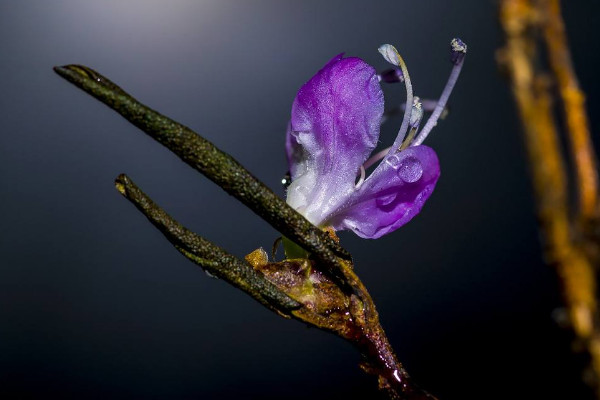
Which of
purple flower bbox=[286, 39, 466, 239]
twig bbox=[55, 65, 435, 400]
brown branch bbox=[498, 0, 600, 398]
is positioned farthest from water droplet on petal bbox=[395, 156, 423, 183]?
brown branch bbox=[498, 0, 600, 398]

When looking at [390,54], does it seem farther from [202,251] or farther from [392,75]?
[202,251]

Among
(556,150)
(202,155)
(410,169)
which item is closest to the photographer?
(556,150)

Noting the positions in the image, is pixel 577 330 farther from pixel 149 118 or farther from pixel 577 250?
pixel 149 118

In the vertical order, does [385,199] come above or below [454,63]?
below

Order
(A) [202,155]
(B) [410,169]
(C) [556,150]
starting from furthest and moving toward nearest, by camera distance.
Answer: (B) [410,169] → (A) [202,155] → (C) [556,150]

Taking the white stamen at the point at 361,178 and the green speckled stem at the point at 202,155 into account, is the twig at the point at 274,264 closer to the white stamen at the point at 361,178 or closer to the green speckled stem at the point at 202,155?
the green speckled stem at the point at 202,155

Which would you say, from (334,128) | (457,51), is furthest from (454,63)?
(334,128)

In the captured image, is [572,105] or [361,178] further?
[361,178]
